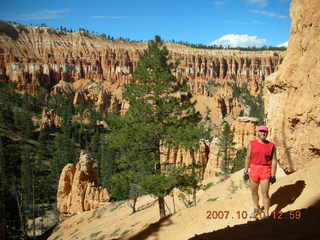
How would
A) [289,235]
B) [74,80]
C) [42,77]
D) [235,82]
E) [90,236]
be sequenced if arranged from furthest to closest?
[235,82]
[74,80]
[42,77]
[90,236]
[289,235]

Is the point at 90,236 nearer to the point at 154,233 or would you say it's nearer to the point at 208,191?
the point at 208,191

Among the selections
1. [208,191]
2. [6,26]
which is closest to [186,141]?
[208,191]

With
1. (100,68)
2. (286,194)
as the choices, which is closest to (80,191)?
(286,194)

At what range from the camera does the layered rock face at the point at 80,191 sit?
2716 cm

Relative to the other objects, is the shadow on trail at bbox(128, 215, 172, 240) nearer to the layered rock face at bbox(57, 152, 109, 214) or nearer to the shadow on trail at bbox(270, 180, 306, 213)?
the shadow on trail at bbox(270, 180, 306, 213)

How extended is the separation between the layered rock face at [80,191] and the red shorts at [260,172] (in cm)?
2312

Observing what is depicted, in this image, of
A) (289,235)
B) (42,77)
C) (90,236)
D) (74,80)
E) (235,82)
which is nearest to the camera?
(289,235)

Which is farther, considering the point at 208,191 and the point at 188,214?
the point at 208,191

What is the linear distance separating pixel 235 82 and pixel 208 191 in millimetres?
132800

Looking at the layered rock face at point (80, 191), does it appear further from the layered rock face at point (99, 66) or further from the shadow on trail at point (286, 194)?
the layered rock face at point (99, 66)

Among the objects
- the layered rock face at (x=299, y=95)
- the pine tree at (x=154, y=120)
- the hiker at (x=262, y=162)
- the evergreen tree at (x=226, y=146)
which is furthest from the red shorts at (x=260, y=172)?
the evergreen tree at (x=226, y=146)

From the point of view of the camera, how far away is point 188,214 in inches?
318

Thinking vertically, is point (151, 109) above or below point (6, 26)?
below

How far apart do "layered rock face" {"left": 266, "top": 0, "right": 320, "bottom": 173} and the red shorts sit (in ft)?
9.21
